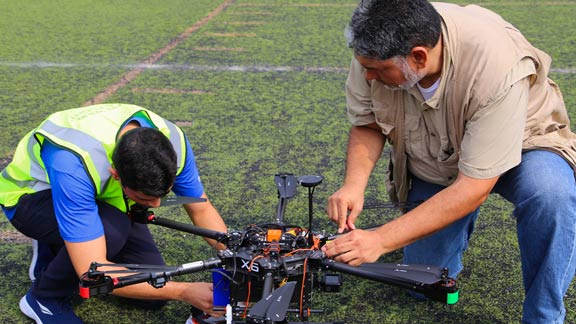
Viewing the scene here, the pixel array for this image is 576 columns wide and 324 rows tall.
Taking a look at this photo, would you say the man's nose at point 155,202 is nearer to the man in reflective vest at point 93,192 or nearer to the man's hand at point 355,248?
the man in reflective vest at point 93,192

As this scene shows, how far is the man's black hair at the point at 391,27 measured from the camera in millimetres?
2480

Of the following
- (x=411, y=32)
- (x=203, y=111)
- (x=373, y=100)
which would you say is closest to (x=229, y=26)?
(x=203, y=111)

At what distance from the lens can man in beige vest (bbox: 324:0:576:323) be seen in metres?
2.54

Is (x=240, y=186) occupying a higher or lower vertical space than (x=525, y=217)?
lower

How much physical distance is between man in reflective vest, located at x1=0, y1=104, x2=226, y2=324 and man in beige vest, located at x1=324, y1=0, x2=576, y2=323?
710 millimetres

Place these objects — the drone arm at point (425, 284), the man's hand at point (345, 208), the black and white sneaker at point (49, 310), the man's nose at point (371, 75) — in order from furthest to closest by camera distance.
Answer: the black and white sneaker at point (49, 310) → the man's hand at point (345, 208) → the man's nose at point (371, 75) → the drone arm at point (425, 284)

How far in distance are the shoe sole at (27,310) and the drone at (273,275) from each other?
88 centimetres

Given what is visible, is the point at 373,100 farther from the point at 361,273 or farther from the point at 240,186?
the point at 240,186

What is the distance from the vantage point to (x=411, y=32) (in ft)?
8.21

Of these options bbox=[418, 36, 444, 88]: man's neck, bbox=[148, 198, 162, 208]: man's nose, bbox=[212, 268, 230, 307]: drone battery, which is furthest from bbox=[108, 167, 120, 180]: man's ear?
bbox=[418, 36, 444, 88]: man's neck

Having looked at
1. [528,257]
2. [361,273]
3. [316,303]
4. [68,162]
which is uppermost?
[68,162]

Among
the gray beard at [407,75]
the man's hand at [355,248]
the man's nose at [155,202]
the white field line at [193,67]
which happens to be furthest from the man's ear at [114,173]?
the white field line at [193,67]

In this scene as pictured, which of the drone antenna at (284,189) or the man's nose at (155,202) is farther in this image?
the drone antenna at (284,189)

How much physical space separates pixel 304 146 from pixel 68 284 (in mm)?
2282
